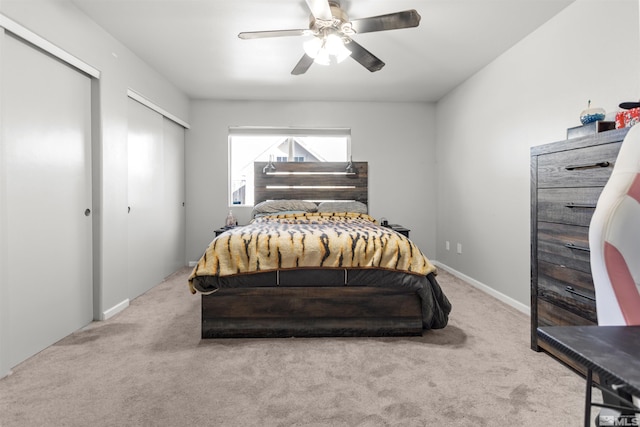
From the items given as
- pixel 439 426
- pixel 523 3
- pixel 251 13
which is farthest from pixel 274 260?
→ pixel 523 3

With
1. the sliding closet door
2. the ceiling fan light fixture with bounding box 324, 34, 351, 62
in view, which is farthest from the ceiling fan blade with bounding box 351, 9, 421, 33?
the sliding closet door

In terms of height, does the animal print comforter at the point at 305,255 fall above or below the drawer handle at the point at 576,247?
below

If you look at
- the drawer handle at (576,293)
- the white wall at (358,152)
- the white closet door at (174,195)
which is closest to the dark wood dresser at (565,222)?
the drawer handle at (576,293)

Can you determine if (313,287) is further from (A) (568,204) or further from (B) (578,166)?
(B) (578,166)

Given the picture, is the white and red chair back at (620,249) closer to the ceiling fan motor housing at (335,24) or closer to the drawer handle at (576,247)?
the drawer handle at (576,247)

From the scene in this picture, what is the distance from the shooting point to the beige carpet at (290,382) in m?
1.51

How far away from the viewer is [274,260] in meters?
2.31

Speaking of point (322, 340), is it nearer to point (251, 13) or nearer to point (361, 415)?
point (361, 415)

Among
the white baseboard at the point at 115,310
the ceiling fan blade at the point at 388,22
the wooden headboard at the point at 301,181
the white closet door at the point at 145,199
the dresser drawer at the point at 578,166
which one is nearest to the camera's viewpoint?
the dresser drawer at the point at 578,166

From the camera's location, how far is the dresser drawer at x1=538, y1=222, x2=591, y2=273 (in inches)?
68.9

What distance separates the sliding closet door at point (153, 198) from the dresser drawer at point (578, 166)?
338cm

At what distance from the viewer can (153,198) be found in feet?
12.4

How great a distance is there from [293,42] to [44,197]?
7.34ft

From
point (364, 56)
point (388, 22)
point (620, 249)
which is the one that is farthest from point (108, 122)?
point (620, 249)
